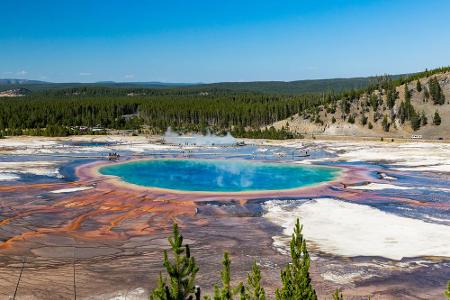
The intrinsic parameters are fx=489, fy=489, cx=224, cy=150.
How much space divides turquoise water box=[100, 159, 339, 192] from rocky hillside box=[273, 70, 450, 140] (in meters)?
42.9

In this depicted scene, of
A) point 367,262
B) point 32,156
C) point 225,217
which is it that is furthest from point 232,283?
point 32,156

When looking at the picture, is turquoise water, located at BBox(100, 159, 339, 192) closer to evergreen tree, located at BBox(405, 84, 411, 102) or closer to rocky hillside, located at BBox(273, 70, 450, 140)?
rocky hillside, located at BBox(273, 70, 450, 140)

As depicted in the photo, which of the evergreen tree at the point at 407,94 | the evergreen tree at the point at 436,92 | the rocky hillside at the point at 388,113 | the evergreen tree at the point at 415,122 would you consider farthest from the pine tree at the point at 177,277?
the evergreen tree at the point at 436,92

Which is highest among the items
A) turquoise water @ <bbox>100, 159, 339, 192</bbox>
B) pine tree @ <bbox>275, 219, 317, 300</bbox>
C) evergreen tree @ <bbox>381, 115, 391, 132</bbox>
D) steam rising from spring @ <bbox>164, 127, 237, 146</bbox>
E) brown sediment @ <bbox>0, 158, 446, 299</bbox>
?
pine tree @ <bbox>275, 219, 317, 300</bbox>

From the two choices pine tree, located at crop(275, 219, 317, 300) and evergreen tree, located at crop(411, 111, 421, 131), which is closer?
pine tree, located at crop(275, 219, 317, 300)

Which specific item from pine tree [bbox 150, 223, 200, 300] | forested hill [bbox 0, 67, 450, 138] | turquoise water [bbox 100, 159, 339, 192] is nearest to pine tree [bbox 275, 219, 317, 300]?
pine tree [bbox 150, 223, 200, 300]

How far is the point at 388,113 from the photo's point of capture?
95062 millimetres

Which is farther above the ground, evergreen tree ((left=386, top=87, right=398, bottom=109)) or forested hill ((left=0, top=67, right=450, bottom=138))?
evergreen tree ((left=386, top=87, right=398, bottom=109))

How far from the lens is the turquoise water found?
4112 centimetres

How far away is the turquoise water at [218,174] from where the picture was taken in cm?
4112

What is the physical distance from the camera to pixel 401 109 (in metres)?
92.8

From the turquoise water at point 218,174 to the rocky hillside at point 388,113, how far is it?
42.9m

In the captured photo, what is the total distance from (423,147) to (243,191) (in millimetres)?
39183

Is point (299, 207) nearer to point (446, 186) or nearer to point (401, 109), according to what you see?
point (446, 186)
